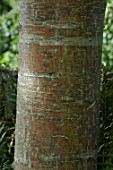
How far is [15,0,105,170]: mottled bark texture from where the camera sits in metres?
2.16

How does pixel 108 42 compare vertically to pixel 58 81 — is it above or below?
below

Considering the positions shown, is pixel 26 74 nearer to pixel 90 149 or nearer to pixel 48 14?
pixel 48 14

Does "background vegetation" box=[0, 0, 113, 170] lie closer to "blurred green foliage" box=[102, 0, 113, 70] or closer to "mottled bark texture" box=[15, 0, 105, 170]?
"mottled bark texture" box=[15, 0, 105, 170]

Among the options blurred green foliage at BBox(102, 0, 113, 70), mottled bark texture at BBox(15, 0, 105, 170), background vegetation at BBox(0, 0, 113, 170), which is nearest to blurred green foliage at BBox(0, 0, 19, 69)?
blurred green foliage at BBox(102, 0, 113, 70)

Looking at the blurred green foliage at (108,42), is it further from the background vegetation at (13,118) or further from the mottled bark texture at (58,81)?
the mottled bark texture at (58,81)

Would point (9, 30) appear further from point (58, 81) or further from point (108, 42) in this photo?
point (58, 81)

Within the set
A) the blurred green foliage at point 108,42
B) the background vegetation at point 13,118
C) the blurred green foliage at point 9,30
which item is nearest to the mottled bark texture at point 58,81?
the background vegetation at point 13,118

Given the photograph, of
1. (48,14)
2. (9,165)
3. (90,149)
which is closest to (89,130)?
(90,149)

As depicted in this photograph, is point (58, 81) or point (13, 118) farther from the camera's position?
point (13, 118)

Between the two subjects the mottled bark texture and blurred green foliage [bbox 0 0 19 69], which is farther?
blurred green foliage [bbox 0 0 19 69]

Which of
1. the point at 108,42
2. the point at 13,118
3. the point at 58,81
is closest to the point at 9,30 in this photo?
the point at 108,42

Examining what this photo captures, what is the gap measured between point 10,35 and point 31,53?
4.94 meters

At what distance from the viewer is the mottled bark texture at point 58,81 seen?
2158mm

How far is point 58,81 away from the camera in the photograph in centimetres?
217
